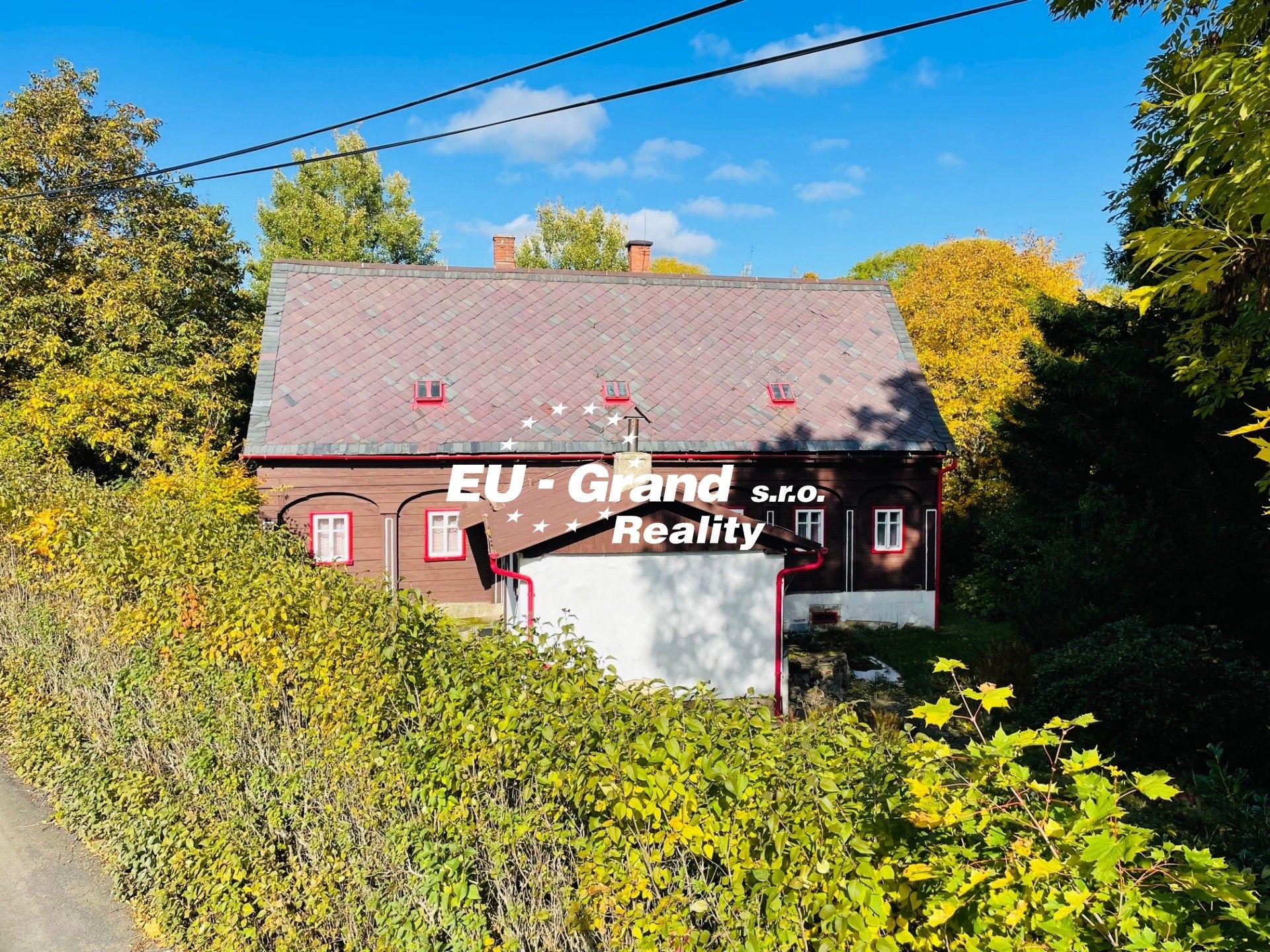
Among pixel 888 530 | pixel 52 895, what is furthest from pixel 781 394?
pixel 52 895

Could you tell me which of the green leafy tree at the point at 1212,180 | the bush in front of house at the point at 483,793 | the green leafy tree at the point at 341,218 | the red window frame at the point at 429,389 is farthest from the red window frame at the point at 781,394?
the green leafy tree at the point at 341,218

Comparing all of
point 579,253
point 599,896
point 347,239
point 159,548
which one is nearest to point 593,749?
point 599,896

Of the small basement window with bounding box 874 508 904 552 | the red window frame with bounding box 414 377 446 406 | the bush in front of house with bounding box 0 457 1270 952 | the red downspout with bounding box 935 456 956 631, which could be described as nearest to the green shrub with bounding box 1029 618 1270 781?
the bush in front of house with bounding box 0 457 1270 952

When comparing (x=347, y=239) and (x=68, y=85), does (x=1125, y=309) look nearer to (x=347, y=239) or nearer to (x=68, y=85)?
(x=68, y=85)

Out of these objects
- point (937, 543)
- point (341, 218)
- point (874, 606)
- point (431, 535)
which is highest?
point (341, 218)

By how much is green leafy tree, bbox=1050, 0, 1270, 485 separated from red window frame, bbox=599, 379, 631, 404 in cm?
976

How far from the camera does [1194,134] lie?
275 inches

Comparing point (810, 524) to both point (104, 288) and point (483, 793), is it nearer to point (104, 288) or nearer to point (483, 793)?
point (483, 793)

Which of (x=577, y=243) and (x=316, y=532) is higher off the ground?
(x=577, y=243)

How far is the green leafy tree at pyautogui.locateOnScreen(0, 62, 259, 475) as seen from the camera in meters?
19.7

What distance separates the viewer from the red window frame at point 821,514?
17.7m

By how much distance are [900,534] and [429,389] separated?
1039cm

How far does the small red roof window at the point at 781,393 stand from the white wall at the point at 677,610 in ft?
20.6

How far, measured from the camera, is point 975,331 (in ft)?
84.6
